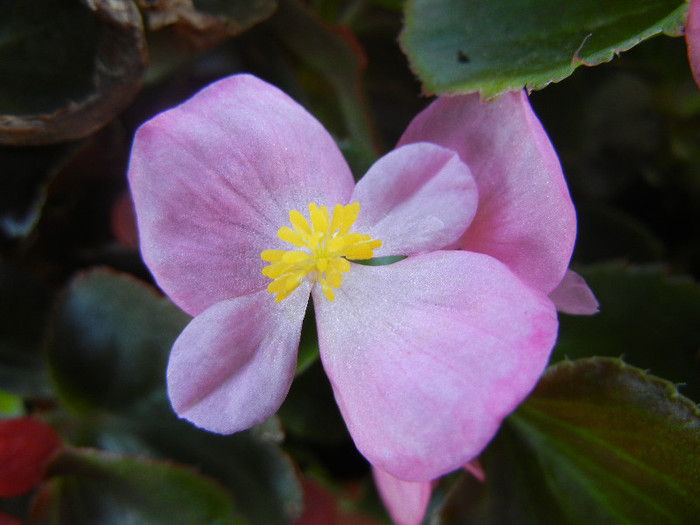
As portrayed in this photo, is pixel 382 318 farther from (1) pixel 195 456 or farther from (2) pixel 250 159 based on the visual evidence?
(1) pixel 195 456

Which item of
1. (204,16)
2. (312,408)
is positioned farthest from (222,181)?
(312,408)

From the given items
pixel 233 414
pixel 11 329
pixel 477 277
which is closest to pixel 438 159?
pixel 477 277

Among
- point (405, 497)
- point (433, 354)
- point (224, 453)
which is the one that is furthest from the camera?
point (224, 453)

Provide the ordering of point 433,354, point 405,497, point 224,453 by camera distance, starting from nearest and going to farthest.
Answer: point 433,354 → point 405,497 → point 224,453

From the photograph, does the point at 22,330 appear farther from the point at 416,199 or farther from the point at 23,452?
the point at 416,199

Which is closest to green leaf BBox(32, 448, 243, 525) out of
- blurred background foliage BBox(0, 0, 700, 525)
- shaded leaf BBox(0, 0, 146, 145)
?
blurred background foliage BBox(0, 0, 700, 525)

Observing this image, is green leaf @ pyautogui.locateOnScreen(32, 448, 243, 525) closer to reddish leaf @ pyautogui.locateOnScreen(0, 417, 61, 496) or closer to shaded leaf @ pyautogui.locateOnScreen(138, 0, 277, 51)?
reddish leaf @ pyautogui.locateOnScreen(0, 417, 61, 496)
